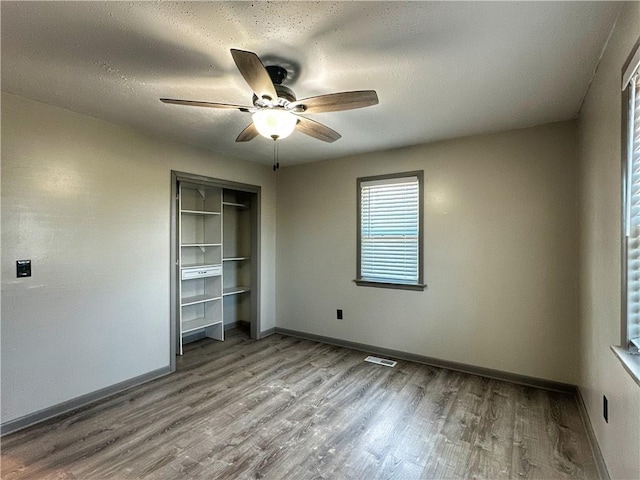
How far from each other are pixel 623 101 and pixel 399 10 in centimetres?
112

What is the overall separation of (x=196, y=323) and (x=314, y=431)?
2.44 metres

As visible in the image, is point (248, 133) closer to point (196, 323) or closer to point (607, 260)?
point (607, 260)

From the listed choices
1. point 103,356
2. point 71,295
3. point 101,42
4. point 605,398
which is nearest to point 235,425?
point 103,356

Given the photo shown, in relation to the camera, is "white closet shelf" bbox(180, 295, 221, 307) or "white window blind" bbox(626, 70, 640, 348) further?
"white closet shelf" bbox(180, 295, 221, 307)

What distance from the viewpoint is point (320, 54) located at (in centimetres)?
180

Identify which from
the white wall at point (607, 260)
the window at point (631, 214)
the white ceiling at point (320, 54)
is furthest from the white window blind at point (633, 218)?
the white ceiling at point (320, 54)

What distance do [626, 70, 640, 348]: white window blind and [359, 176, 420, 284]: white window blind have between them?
2.11 m

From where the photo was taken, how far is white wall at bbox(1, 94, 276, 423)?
2303mm

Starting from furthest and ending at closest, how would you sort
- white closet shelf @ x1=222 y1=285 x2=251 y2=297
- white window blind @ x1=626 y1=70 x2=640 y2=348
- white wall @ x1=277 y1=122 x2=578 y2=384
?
white closet shelf @ x1=222 y1=285 x2=251 y2=297
white wall @ x1=277 y1=122 x2=578 y2=384
white window blind @ x1=626 y1=70 x2=640 y2=348

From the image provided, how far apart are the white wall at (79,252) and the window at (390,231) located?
85.0 inches

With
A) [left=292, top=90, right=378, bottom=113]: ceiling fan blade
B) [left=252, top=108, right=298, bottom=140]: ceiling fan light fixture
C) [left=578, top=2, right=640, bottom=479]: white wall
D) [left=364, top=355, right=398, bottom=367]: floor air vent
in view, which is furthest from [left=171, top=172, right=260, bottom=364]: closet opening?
[left=578, top=2, right=640, bottom=479]: white wall

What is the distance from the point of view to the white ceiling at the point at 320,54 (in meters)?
1.47

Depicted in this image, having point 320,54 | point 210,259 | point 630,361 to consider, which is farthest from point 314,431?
point 210,259

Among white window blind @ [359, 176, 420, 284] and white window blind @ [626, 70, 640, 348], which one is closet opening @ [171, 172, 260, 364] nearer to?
white window blind @ [359, 176, 420, 284]
